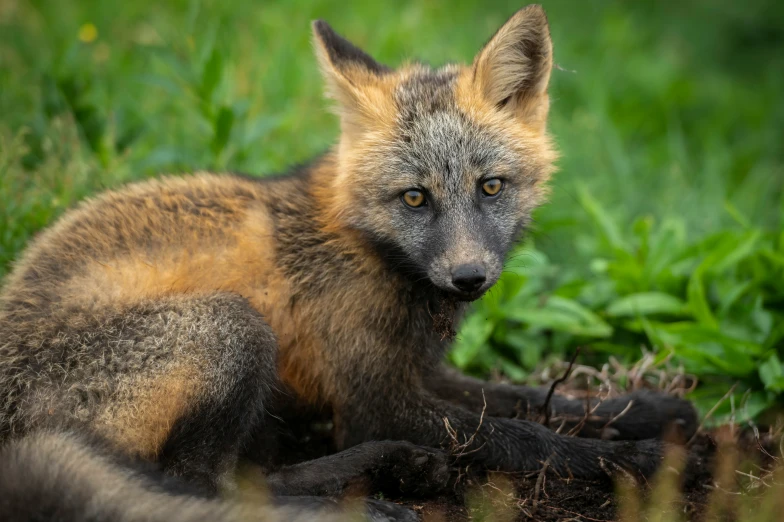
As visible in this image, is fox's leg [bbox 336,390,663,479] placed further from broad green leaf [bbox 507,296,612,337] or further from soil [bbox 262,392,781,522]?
broad green leaf [bbox 507,296,612,337]

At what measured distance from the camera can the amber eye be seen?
4.27 m

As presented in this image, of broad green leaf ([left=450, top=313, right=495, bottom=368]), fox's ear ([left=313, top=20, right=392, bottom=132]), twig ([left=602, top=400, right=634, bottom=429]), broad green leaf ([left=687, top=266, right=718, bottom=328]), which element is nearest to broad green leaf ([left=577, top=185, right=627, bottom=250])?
broad green leaf ([left=687, top=266, right=718, bottom=328])

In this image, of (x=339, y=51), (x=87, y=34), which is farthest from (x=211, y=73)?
(x=87, y=34)

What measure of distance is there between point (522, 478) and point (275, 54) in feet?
19.0

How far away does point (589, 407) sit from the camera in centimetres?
469

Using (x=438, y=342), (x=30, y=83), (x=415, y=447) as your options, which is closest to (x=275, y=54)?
(x=30, y=83)

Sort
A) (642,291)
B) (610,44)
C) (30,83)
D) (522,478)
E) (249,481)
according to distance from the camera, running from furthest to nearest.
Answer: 1. (610,44)
2. (30,83)
3. (642,291)
4. (522,478)
5. (249,481)

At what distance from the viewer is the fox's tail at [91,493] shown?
290cm

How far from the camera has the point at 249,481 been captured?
150 inches

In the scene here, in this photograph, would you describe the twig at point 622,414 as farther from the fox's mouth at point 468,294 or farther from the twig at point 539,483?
the fox's mouth at point 468,294

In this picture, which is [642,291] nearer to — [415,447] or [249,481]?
[415,447]

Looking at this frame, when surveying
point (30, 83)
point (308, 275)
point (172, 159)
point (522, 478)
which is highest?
point (30, 83)

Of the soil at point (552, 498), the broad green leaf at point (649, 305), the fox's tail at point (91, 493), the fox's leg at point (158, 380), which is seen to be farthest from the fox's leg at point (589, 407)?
the fox's tail at point (91, 493)

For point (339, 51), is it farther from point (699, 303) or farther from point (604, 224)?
point (699, 303)
